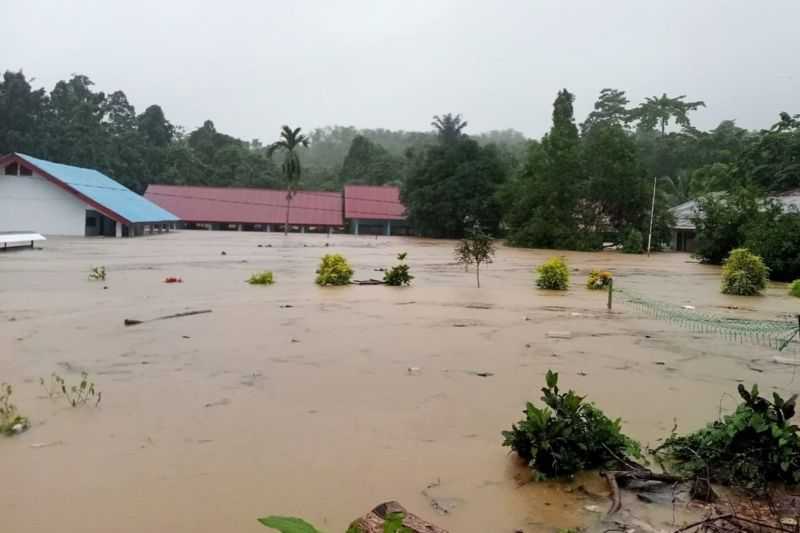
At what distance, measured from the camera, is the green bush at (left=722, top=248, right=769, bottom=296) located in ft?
53.4

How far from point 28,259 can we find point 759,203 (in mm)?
27148

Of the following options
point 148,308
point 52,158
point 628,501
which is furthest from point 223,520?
point 52,158

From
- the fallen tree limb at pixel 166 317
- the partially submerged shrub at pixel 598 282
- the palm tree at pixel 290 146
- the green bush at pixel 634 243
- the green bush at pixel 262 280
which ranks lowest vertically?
the fallen tree limb at pixel 166 317

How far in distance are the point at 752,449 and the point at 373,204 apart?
50481 mm

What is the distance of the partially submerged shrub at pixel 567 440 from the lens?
4402mm

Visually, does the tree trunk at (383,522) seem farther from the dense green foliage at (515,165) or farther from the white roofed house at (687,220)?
the white roofed house at (687,220)

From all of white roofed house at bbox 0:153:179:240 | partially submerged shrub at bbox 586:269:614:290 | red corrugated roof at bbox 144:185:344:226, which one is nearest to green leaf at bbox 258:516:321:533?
partially submerged shrub at bbox 586:269:614:290

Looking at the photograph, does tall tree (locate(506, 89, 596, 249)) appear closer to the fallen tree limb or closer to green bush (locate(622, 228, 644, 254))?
green bush (locate(622, 228, 644, 254))

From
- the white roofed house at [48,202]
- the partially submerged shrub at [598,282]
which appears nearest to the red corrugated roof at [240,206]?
the white roofed house at [48,202]

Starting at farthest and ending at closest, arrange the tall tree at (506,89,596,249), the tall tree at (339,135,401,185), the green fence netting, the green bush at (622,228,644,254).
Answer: the tall tree at (339,135,401,185) < the tall tree at (506,89,596,249) < the green bush at (622,228,644,254) < the green fence netting

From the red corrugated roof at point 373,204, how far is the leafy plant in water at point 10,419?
47.2 metres

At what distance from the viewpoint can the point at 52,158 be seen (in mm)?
52906

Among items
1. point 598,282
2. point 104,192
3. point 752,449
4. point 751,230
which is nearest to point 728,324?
point 598,282

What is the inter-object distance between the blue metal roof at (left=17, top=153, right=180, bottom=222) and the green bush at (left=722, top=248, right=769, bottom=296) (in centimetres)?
3052
